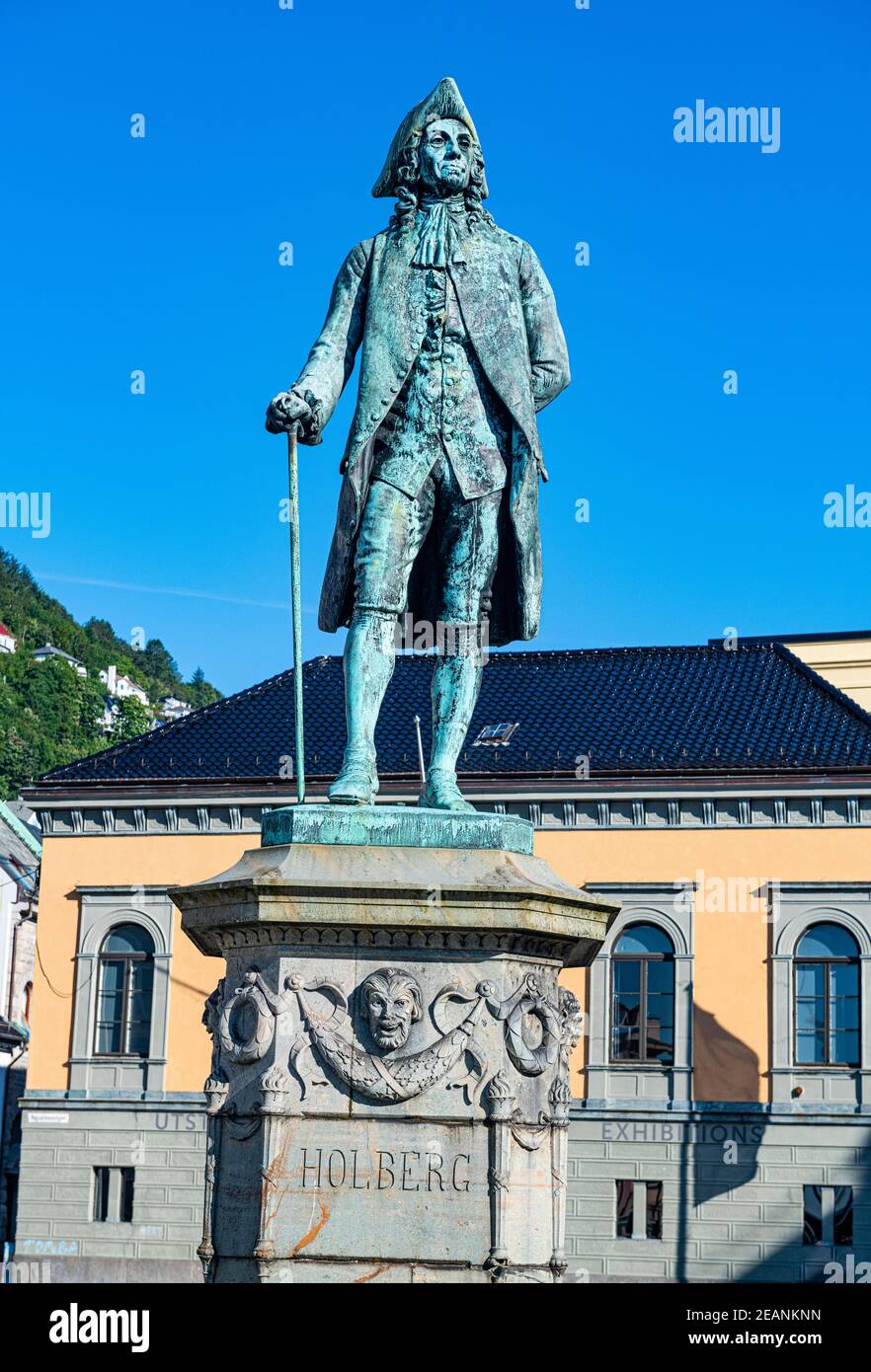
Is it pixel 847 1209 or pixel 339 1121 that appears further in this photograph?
pixel 847 1209

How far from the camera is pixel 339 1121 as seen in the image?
729 centimetres

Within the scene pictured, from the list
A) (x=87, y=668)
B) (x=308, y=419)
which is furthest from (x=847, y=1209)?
(x=87, y=668)

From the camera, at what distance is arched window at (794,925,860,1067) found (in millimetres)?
35281

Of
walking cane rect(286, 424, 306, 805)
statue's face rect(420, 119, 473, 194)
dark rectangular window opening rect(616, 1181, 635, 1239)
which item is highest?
statue's face rect(420, 119, 473, 194)

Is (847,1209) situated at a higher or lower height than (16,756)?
lower

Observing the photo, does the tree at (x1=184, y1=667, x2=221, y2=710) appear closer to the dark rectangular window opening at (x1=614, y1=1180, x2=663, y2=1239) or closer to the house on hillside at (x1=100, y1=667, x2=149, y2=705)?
the house on hillside at (x1=100, y1=667, x2=149, y2=705)

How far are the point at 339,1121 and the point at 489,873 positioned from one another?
1048 millimetres

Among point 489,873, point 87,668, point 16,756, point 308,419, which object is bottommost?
point 489,873

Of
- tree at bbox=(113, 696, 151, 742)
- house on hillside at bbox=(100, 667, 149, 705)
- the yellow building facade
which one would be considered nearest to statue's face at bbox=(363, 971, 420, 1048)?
the yellow building facade

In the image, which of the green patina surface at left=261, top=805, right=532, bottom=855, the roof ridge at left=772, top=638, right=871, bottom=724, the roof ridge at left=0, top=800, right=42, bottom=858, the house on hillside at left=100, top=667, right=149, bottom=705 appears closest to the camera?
the green patina surface at left=261, top=805, right=532, bottom=855

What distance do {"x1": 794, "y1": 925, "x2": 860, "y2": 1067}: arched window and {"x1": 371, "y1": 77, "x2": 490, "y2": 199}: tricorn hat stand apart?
2862 centimetres

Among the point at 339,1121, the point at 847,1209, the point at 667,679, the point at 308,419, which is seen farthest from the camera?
the point at 667,679

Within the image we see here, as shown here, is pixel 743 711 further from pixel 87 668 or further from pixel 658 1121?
pixel 87 668
